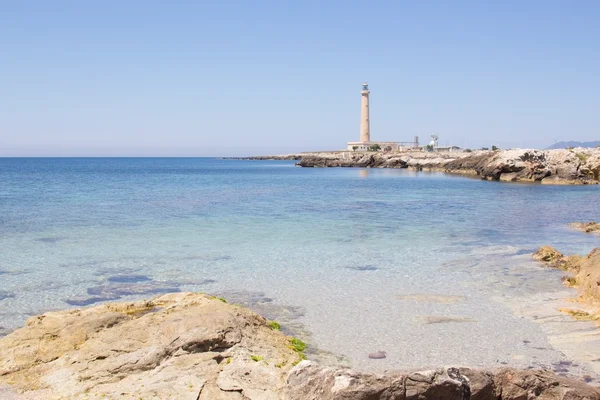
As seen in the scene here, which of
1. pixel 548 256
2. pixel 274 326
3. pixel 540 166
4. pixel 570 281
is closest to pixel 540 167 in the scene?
pixel 540 166

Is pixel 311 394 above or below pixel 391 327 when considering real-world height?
above

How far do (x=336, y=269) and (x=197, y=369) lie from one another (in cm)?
776

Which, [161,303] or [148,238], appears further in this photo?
[148,238]

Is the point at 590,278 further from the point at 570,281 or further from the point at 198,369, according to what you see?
the point at 198,369

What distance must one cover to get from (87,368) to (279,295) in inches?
200

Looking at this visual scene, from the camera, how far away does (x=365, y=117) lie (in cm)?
11544

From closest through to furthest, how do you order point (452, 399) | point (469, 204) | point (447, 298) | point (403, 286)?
point (452, 399)
point (447, 298)
point (403, 286)
point (469, 204)

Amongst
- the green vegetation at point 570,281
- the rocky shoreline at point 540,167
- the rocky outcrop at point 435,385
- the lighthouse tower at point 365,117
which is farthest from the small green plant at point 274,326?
the lighthouse tower at point 365,117

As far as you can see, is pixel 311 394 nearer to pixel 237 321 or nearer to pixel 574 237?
pixel 237 321

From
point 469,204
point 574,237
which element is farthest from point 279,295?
point 469,204

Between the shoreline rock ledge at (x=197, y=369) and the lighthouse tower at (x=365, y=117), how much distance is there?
107824mm

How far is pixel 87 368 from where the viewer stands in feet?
19.9

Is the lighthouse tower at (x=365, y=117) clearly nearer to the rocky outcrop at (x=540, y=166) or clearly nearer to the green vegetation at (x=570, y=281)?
the rocky outcrop at (x=540, y=166)

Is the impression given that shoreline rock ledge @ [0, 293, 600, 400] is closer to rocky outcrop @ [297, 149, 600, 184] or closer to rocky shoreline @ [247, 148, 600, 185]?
rocky shoreline @ [247, 148, 600, 185]
